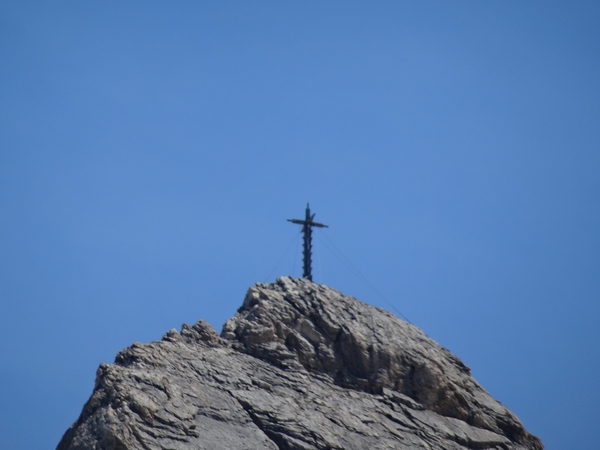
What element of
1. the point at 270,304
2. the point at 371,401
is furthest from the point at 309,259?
the point at 371,401

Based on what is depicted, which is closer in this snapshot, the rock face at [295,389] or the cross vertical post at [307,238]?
the rock face at [295,389]

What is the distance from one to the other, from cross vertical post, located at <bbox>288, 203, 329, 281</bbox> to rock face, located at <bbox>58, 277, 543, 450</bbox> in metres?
5.11

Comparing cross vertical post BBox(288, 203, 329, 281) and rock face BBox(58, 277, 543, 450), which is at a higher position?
cross vertical post BBox(288, 203, 329, 281)

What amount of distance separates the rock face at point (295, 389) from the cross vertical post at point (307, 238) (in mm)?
5107

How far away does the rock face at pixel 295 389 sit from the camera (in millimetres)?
55250

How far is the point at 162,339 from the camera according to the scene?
64.0m

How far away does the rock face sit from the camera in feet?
181

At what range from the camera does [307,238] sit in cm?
8012

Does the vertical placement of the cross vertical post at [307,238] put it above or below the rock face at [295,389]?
above

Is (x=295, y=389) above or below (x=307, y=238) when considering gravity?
below

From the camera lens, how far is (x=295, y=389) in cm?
6288

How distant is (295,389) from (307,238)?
19633 millimetres

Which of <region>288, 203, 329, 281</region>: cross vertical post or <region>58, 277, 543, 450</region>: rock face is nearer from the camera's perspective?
<region>58, 277, 543, 450</region>: rock face

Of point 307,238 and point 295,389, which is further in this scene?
point 307,238
